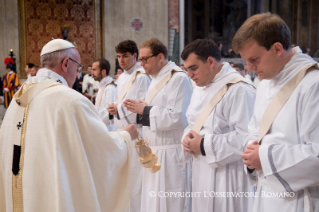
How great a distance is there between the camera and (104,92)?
6.08m

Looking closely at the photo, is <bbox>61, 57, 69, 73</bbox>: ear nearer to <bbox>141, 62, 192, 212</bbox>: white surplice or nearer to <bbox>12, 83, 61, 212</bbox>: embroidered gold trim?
<bbox>12, 83, 61, 212</bbox>: embroidered gold trim

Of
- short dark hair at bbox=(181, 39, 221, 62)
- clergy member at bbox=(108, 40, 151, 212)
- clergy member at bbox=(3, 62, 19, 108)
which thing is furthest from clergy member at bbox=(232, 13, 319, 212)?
clergy member at bbox=(3, 62, 19, 108)

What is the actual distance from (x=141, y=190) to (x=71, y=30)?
10.6m

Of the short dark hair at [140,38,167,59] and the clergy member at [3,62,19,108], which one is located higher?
the short dark hair at [140,38,167,59]

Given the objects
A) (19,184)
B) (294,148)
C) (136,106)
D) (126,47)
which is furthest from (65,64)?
(126,47)

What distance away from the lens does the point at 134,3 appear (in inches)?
533

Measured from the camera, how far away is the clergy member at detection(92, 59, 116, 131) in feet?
18.5

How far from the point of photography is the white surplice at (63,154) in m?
2.51

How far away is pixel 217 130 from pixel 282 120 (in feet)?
3.22

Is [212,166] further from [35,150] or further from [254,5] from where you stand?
[254,5]

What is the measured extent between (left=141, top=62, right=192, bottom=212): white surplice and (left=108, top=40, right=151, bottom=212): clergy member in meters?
0.54

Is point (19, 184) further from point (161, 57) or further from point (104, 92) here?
point (104, 92)

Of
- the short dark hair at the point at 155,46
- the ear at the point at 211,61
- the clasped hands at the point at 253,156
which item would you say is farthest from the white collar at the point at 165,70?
the clasped hands at the point at 253,156

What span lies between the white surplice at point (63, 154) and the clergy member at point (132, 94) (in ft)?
6.38
